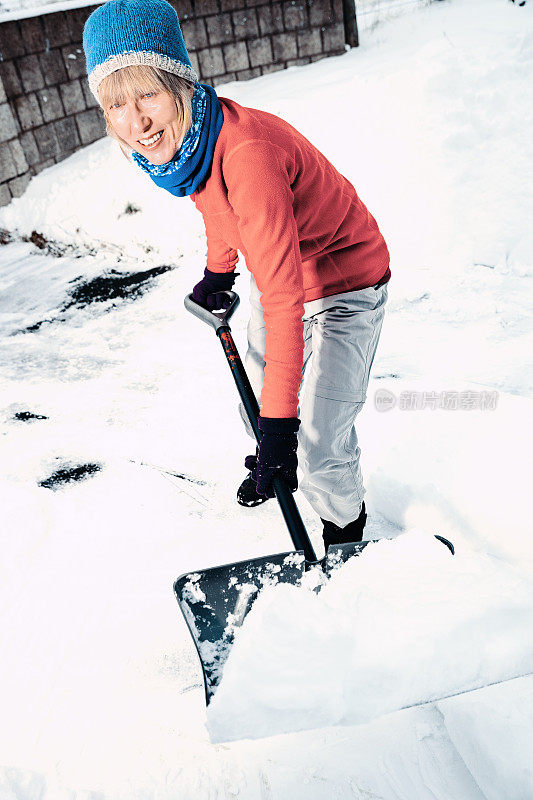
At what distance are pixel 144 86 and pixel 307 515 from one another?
135cm

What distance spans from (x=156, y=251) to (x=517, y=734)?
150 inches

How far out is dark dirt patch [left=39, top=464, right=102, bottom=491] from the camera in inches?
85.2

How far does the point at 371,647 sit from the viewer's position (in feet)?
3.46

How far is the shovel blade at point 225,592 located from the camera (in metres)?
1.17

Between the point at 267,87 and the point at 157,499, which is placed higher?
A: the point at 267,87

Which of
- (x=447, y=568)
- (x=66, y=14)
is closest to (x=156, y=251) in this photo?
(x=66, y=14)

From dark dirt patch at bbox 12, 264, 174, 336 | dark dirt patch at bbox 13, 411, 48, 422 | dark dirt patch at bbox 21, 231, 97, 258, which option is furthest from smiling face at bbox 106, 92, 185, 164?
dark dirt patch at bbox 21, 231, 97, 258

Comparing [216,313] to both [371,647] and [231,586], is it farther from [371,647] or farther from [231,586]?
[371,647]

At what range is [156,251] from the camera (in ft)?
14.0

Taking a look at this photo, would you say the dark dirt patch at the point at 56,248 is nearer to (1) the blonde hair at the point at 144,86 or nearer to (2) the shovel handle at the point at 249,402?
(2) the shovel handle at the point at 249,402

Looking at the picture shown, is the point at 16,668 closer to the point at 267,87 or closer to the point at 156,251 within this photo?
the point at 156,251

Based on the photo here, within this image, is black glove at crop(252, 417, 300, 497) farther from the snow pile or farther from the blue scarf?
the blue scarf

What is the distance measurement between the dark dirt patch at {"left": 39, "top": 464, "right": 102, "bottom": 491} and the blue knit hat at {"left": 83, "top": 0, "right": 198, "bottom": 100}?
1379 millimetres

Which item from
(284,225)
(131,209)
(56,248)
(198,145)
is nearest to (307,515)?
(284,225)
